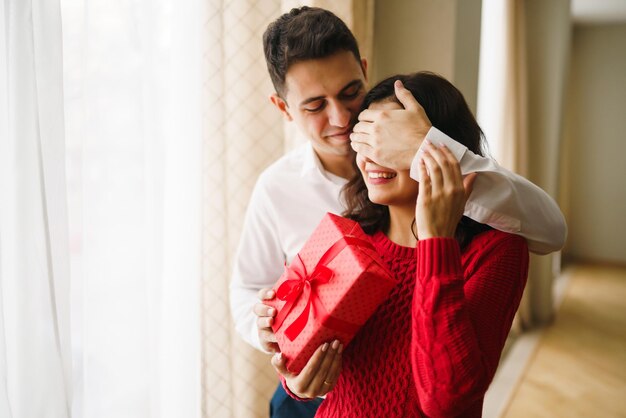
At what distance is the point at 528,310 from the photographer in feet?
14.1

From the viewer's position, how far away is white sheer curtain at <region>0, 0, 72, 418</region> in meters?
1.05

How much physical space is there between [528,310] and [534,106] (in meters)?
1.67

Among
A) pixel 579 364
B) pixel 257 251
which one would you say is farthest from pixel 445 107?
pixel 579 364

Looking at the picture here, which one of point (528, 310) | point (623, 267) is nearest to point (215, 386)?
point (528, 310)

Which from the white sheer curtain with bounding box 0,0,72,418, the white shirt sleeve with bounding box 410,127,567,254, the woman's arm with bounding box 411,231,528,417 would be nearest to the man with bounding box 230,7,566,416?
the white shirt sleeve with bounding box 410,127,567,254

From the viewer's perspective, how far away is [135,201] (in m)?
1.36

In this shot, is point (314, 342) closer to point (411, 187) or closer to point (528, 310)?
point (411, 187)

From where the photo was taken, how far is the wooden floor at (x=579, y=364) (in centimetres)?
310

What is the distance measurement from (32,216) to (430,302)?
81 cm

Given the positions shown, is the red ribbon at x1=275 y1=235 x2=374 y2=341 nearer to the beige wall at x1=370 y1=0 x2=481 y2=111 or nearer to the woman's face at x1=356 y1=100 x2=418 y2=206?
the woman's face at x1=356 y1=100 x2=418 y2=206

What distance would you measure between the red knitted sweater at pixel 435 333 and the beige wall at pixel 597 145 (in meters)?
6.31

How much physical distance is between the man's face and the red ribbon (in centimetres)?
43

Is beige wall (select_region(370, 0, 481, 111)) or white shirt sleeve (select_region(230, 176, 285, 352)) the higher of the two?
beige wall (select_region(370, 0, 481, 111))

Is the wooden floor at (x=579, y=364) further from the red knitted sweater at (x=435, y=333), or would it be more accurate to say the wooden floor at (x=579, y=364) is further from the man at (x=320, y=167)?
the red knitted sweater at (x=435, y=333)
